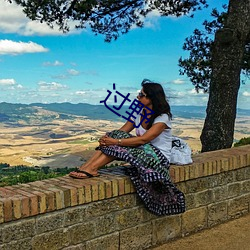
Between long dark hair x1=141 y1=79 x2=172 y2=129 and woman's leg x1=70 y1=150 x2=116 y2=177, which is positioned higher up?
long dark hair x1=141 y1=79 x2=172 y2=129

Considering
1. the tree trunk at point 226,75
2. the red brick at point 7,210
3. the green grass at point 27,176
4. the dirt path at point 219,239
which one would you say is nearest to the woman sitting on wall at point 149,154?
the dirt path at point 219,239

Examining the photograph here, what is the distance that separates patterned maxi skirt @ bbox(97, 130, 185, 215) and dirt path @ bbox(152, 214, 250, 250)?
1.07ft

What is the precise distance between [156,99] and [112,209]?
3.14 feet

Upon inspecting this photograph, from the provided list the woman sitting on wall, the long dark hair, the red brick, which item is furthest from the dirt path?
the red brick

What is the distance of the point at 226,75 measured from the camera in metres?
6.79

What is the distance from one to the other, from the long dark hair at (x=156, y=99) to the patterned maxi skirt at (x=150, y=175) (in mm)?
271

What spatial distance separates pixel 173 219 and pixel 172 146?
0.64 m

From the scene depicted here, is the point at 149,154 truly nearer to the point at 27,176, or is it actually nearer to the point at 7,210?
the point at 7,210

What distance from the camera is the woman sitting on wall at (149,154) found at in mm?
3408

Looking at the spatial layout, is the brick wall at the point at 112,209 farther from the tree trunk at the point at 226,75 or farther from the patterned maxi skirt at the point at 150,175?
the tree trunk at the point at 226,75

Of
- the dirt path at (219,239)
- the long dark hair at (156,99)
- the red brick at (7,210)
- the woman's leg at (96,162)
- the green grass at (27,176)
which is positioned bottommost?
the dirt path at (219,239)

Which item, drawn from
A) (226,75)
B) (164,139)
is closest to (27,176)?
(164,139)

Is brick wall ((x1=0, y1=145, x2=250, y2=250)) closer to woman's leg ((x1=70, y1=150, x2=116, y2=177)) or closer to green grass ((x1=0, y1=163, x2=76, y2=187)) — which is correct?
woman's leg ((x1=70, y1=150, x2=116, y2=177))

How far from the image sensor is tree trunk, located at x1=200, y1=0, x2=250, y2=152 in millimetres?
6746
